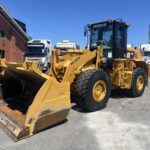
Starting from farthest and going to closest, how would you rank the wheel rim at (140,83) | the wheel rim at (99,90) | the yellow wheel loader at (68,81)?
the wheel rim at (140,83) → the wheel rim at (99,90) → the yellow wheel loader at (68,81)

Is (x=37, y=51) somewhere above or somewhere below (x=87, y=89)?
above

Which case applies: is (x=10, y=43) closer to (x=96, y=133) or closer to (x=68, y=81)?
(x=68, y=81)

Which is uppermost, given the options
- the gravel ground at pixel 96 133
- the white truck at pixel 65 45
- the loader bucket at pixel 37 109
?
the white truck at pixel 65 45

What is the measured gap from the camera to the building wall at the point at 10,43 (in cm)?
2321

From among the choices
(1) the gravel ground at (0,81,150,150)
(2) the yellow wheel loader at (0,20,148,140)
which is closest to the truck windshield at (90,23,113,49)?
(2) the yellow wheel loader at (0,20,148,140)

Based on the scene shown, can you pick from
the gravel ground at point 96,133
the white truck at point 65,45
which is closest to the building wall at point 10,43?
the white truck at point 65,45

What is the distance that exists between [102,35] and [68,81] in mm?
2734

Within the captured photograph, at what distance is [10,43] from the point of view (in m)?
24.4

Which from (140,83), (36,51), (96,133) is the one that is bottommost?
(96,133)

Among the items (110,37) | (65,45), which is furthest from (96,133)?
(65,45)

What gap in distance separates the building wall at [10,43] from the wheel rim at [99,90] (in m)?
16.6

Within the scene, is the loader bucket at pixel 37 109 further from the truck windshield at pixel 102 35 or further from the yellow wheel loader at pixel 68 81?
the truck windshield at pixel 102 35

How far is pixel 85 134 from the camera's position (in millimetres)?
5594

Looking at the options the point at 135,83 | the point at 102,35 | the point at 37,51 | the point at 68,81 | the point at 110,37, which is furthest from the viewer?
the point at 37,51
